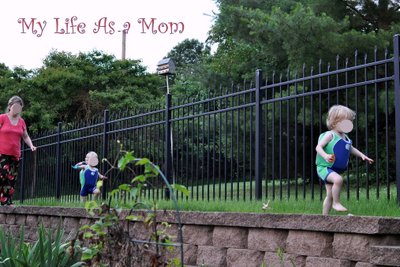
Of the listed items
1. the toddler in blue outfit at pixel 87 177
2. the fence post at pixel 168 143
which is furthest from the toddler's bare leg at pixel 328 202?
the toddler in blue outfit at pixel 87 177

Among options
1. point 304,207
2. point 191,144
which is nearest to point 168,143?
point 191,144

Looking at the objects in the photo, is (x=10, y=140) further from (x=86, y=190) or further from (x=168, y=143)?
(x=168, y=143)

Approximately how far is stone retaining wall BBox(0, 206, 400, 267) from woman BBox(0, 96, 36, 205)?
3443 millimetres

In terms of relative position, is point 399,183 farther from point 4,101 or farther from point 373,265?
point 4,101

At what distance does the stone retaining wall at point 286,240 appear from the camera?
363 cm

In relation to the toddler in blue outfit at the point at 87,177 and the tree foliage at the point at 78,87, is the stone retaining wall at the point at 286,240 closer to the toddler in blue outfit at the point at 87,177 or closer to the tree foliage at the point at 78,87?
the toddler in blue outfit at the point at 87,177

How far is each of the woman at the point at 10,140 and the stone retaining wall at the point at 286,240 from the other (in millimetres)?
3443

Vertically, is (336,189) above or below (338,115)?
below

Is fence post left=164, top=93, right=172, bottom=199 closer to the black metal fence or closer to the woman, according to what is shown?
the black metal fence

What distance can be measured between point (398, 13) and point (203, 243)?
11.1m

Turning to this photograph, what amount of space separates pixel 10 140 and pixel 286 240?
5417 millimetres

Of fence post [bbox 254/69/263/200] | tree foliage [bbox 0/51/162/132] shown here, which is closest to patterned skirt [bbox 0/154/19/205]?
fence post [bbox 254/69/263/200]

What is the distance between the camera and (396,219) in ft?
12.0

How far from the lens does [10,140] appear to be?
28.3 ft
